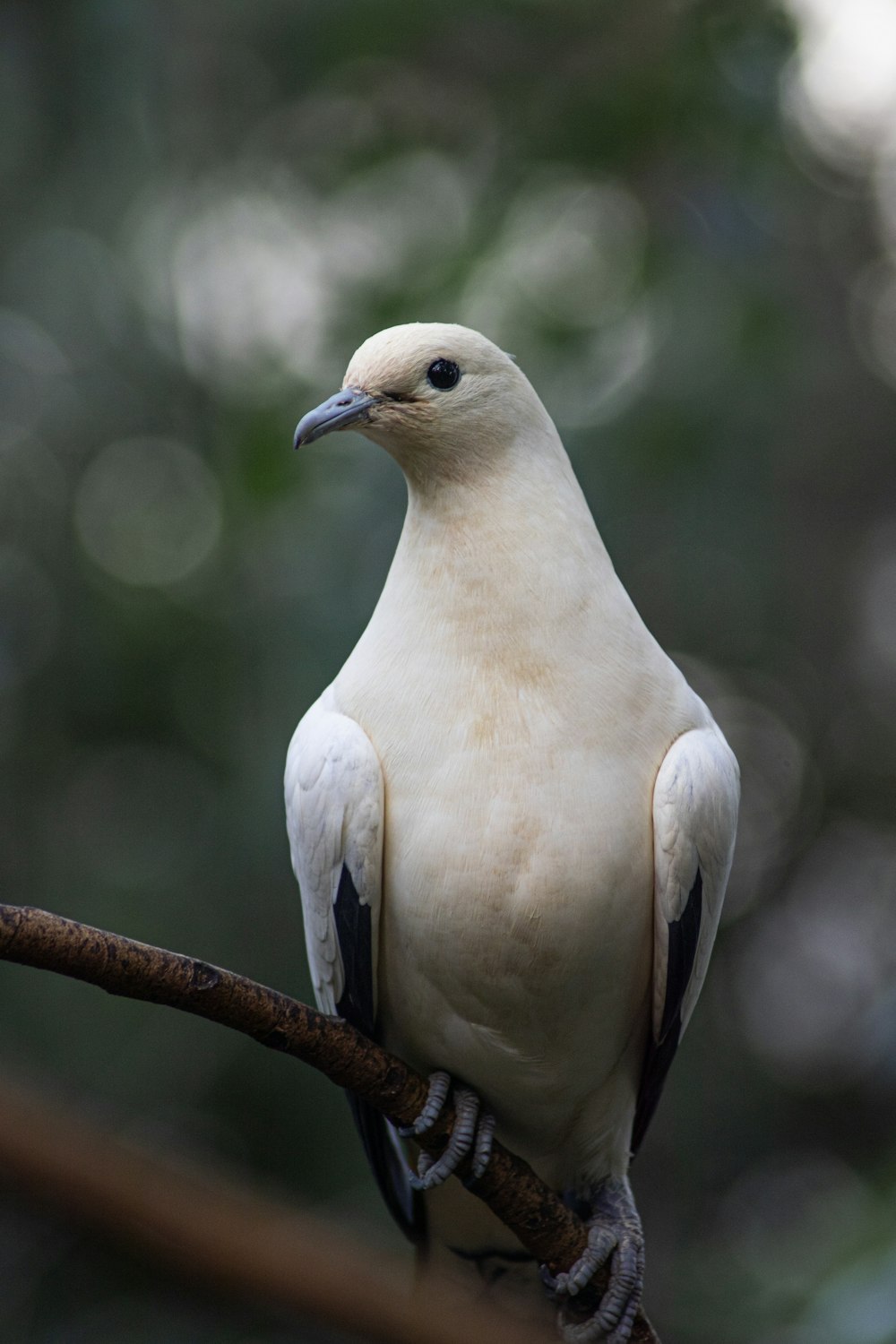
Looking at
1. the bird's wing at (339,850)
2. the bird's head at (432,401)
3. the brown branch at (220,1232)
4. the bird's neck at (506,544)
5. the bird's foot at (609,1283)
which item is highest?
the bird's head at (432,401)

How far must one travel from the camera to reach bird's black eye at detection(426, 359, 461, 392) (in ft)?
8.27

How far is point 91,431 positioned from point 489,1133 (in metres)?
4.46

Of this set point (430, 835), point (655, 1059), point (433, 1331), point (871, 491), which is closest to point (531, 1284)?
point (655, 1059)

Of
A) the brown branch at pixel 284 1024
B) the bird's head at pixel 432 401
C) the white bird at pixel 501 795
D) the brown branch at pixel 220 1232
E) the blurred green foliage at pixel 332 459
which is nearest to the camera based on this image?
the brown branch at pixel 220 1232

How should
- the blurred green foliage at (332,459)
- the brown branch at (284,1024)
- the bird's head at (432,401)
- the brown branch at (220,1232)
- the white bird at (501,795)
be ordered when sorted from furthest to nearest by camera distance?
the blurred green foliage at (332,459), the bird's head at (432,401), the white bird at (501,795), the brown branch at (284,1024), the brown branch at (220,1232)

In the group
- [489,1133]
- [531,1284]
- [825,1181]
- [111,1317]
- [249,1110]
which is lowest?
[111,1317]

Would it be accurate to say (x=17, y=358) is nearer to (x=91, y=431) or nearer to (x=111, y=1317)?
(x=91, y=431)

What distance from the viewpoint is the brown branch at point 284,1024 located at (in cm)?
171

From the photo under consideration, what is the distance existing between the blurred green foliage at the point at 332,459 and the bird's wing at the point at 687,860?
105 inches

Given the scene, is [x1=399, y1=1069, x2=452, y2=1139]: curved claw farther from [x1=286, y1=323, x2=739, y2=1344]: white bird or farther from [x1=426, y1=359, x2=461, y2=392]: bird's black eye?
[x1=426, y1=359, x2=461, y2=392]: bird's black eye

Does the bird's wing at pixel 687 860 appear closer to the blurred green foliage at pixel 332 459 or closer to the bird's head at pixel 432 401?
the bird's head at pixel 432 401

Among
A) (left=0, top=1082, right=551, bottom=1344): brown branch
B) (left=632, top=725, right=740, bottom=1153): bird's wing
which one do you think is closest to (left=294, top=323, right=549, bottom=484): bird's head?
(left=632, top=725, right=740, bottom=1153): bird's wing

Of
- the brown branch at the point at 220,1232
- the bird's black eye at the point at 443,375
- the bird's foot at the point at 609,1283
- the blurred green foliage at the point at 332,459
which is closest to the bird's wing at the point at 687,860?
the bird's foot at the point at 609,1283

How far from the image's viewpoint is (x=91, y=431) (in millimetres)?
6121
